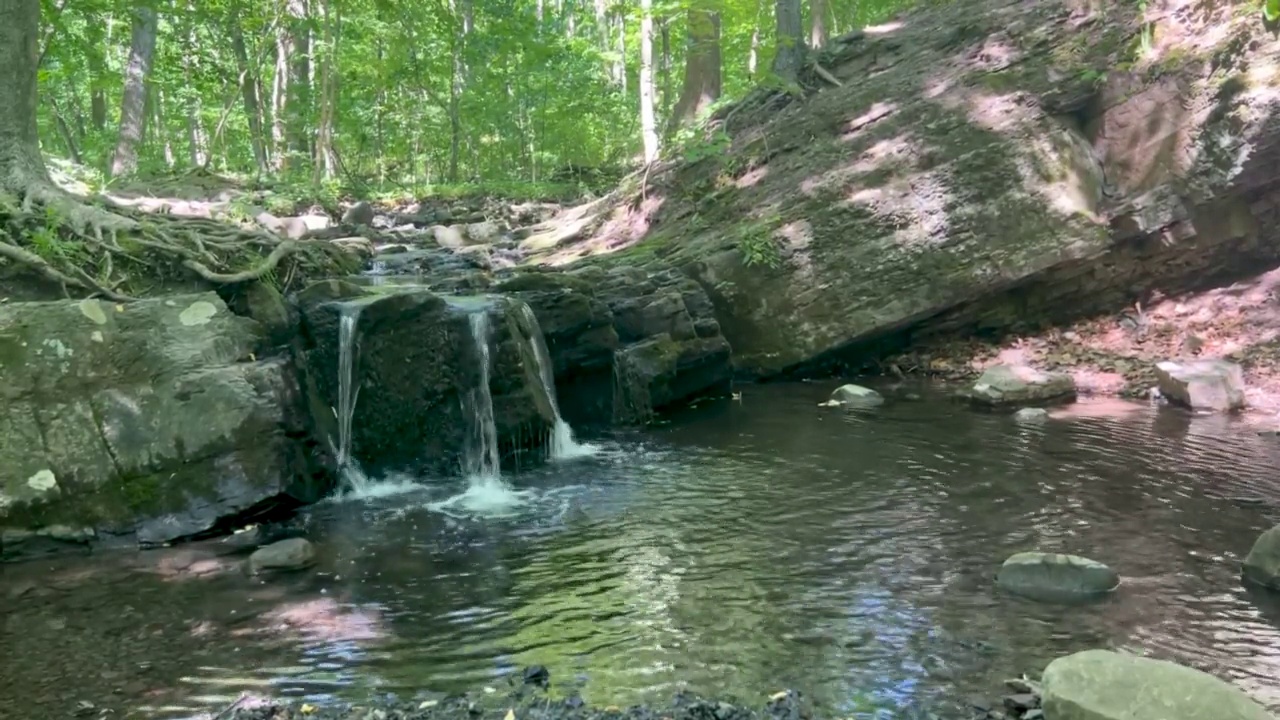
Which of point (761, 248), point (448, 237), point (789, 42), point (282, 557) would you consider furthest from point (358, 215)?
point (282, 557)

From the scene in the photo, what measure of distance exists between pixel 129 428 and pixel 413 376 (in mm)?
2615

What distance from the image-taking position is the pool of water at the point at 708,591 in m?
4.29

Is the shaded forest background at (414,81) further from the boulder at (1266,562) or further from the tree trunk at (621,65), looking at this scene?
the boulder at (1266,562)

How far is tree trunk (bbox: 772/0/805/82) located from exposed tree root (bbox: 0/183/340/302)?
32.5ft

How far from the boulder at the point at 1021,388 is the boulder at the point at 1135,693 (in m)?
7.53

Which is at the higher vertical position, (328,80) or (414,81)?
(414,81)

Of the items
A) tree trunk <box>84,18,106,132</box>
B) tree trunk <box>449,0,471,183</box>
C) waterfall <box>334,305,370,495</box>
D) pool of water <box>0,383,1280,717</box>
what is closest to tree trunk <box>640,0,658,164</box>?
tree trunk <box>449,0,471,183</box>

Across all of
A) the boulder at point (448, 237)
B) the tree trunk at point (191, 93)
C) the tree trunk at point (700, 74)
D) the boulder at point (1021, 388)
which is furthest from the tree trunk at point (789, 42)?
the tree trunk at point (191, 93)

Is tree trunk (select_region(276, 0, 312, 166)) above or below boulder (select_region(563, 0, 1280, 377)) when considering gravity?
above

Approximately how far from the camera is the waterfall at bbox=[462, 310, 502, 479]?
8664 millimetres

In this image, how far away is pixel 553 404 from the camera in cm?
984

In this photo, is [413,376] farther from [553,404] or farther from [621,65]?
[621,65]

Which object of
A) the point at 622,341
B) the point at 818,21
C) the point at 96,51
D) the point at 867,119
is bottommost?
the point at 622,341

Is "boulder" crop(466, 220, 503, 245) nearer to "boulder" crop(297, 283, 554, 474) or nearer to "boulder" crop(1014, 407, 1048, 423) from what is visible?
"boulder" crop(297, 283, 554, 474)
